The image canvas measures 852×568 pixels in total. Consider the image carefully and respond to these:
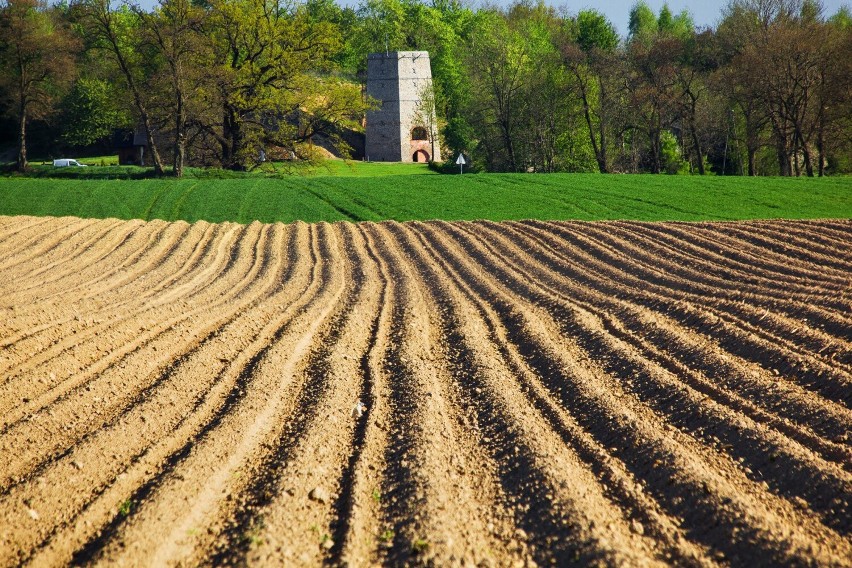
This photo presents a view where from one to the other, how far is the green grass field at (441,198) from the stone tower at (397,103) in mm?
27354

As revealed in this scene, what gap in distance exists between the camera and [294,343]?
11664 mm

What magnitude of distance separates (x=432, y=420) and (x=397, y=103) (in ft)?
179

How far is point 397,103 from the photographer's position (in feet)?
200

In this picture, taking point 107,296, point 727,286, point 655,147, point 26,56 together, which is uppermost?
point 26,56

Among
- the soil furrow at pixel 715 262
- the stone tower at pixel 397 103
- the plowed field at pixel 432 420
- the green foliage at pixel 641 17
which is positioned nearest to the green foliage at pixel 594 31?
the stone tower at pixel 397 103

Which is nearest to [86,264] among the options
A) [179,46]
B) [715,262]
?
[715,262]

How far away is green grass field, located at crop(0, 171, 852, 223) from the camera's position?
87.6ft

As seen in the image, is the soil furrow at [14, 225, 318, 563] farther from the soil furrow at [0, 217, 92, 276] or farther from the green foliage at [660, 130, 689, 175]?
the green foliage at [660, 130, 689, 175]

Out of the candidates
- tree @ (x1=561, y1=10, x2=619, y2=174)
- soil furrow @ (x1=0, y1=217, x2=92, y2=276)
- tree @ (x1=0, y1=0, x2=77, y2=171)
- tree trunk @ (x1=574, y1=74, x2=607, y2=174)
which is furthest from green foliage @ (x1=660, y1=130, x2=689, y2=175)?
soil furrow @ (x1=0, y1=217, x2=92, y2=276)

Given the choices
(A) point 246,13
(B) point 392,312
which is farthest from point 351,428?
(A) point 246,13

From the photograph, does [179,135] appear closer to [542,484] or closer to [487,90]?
[487,90]

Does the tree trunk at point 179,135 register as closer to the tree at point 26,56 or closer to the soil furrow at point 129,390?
the tree at point 26,56

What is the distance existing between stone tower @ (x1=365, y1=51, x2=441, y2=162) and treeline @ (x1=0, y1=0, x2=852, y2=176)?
3371 mm

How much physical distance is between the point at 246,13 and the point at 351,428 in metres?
35.5
